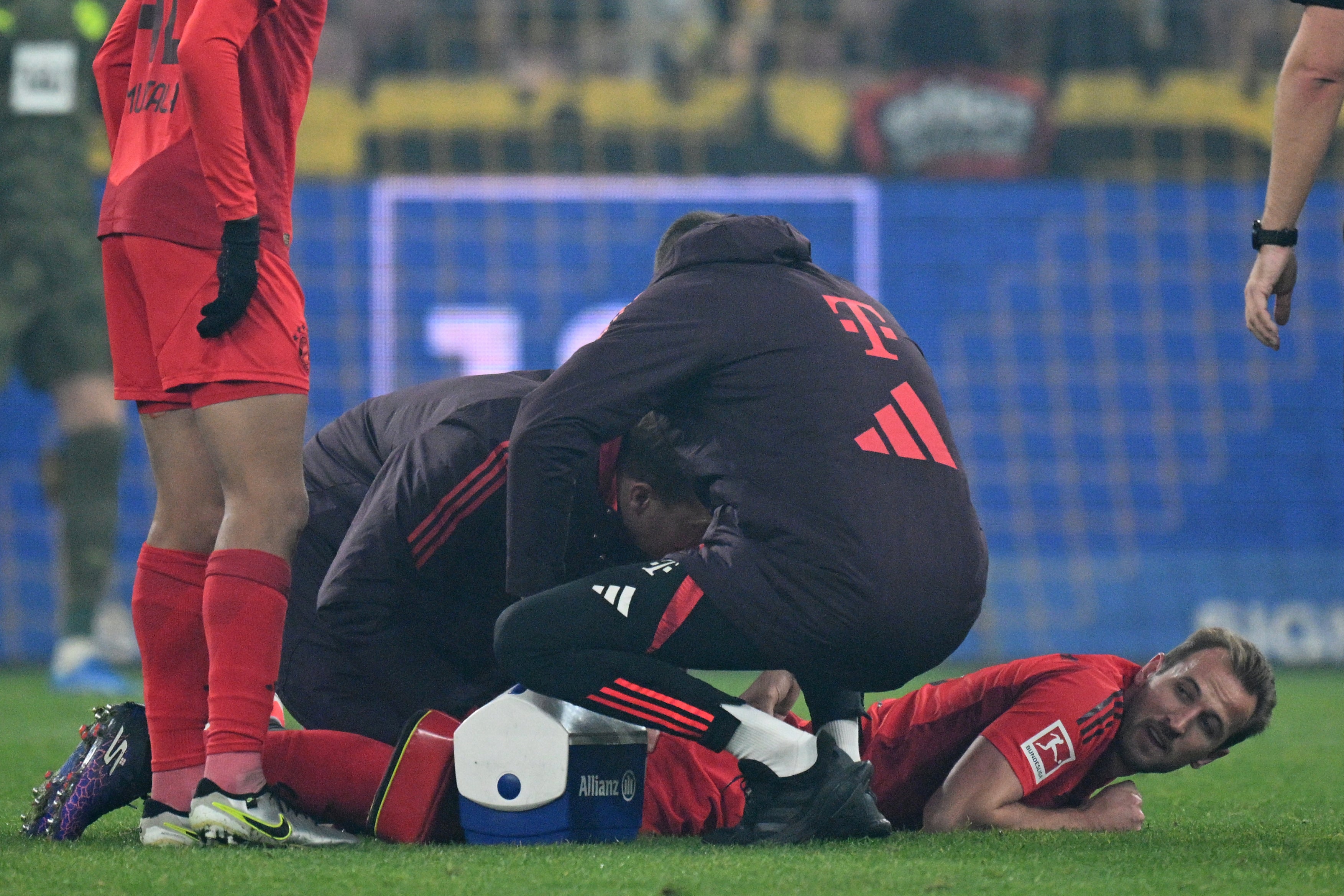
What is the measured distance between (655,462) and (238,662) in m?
0.73

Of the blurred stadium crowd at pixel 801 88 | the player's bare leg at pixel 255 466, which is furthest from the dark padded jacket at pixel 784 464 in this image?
the blurred stadium crowd at pixel 801 88

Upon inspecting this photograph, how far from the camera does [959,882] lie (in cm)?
205

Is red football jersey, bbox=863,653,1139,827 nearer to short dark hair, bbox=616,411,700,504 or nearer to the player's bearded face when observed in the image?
the player's bearded face

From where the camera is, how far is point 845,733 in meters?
2.53

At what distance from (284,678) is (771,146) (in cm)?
538

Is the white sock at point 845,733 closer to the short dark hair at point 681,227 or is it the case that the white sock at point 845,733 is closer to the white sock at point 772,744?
the white sock at point 772,744

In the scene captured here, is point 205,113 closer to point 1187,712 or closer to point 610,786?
point 610,786

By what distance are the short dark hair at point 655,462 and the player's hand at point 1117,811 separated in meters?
0.84

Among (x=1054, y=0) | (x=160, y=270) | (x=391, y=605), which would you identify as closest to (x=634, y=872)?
(x=391, y=605)

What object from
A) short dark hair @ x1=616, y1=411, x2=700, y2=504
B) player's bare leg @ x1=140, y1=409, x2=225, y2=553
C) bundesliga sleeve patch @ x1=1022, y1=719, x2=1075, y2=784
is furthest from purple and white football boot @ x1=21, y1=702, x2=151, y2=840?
bundesliga sleeve patch @ x1=1022, y1=719, x2=1075, y2=784

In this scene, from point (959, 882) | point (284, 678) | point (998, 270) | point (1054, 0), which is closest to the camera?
point (959, 882)

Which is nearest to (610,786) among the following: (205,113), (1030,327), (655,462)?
(655,462)

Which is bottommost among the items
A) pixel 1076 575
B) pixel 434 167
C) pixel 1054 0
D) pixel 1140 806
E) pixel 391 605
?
pixel 1076 575

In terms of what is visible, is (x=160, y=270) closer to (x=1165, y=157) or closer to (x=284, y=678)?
(x=284, y=678)
